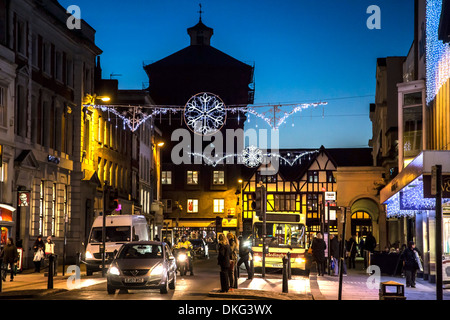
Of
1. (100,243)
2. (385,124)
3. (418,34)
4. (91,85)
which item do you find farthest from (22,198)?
(385,124)

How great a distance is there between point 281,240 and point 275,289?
40.2ft

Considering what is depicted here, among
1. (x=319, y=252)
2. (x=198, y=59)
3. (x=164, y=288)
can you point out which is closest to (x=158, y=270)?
(x=164, y=288)

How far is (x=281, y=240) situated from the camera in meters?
39.6

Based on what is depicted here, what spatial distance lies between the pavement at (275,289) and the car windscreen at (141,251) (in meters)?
2.01

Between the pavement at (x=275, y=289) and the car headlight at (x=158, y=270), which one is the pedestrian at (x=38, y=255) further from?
the car headlight at (x=158, y=270)

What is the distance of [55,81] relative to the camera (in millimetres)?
45969

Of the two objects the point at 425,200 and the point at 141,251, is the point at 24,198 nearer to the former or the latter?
the point at 141,251

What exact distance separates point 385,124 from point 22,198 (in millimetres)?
30638

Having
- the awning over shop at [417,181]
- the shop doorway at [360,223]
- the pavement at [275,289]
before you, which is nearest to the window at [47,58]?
the pavement at [275,289]

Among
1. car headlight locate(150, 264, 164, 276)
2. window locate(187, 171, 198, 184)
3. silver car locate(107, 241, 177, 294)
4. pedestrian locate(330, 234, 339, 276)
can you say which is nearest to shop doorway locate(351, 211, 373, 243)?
window locate(187, 171, 198, 184)

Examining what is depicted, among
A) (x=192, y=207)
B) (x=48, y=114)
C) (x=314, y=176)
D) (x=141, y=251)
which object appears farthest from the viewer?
(x=192, y=207)

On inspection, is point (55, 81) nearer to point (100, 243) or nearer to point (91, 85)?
point (91, 85)

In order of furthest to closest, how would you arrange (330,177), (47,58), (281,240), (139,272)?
1. (330,177)
2. (47,58)
3. (281,240)
4. (139,272)

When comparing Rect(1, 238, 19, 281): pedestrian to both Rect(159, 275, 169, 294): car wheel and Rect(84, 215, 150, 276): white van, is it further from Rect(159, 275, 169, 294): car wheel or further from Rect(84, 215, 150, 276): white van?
Rect(159, 275, 169, 294): car wheel
